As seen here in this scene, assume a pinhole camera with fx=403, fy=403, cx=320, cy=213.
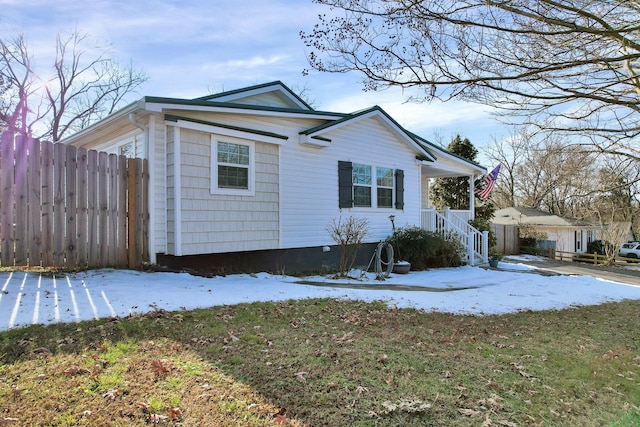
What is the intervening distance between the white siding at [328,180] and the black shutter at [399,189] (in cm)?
18

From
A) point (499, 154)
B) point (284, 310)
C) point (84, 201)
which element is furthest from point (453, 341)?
point (499, 154)

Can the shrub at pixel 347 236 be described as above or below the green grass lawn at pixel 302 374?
above

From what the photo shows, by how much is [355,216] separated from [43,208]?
23.8ft

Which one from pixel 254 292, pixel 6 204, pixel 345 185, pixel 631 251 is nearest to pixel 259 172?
pixel 345 185

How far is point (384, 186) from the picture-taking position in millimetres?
12172

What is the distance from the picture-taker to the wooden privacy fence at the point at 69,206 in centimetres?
626

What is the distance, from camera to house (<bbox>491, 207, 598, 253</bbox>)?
88.2 feet

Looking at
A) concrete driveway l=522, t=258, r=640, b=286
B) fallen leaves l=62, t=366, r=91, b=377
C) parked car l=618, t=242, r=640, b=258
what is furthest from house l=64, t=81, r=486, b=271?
parked car l=618, t=242, r=640, b=258

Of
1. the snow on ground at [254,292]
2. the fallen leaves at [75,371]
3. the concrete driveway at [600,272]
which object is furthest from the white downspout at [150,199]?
the concrete driveway at [600,272]

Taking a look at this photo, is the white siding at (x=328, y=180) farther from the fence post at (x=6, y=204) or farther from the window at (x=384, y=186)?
the fence post at (x=6, y=204)

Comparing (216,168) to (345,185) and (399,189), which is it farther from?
(399,189)

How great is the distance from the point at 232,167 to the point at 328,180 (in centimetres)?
304

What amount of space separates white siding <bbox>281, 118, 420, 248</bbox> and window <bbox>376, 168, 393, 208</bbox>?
18 centimetres

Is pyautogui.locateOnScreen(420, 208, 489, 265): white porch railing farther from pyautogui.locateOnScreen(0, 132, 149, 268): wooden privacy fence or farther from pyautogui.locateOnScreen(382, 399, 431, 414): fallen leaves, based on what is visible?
pyautogui.locateOnScreen(382, 399, 431, 414): fallen leaves
